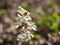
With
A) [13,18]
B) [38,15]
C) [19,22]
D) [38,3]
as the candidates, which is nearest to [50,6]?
[38,3]

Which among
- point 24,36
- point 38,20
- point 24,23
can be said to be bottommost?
point 24,36

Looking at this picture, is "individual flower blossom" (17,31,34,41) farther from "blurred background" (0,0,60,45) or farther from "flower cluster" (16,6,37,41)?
"blurred background" (0,0,60,45)

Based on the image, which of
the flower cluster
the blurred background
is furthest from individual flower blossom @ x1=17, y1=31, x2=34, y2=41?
the blurred background

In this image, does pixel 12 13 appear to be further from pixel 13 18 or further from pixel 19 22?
pixel 19 22

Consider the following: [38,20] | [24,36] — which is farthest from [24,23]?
[38,20]

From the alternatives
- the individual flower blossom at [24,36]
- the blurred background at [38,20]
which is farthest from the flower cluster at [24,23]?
the blurred background at [38,20]

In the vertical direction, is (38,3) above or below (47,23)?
above

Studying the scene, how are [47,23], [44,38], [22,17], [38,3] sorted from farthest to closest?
[38,3], [47,23], [44,38], [22,17]

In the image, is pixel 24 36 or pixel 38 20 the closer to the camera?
pixel 24 36

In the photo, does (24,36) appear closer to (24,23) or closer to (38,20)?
(24,23)
